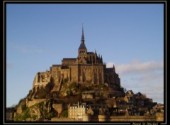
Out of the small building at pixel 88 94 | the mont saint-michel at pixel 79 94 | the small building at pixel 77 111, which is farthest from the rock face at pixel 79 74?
the small building at pixel 77 111

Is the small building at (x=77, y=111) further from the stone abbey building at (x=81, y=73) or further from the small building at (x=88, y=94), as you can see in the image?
the stone abbey building at (x=81, y=73)

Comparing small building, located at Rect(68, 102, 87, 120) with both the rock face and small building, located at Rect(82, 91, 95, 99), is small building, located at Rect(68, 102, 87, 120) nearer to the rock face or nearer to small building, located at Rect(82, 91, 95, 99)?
small building, located at Rect(82, 91, 95, 99)

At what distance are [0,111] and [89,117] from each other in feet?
53.5

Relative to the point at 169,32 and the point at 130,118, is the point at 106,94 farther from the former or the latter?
the point at 169,32

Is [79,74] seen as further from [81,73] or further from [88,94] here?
[88,94]

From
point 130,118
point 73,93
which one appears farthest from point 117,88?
point 130,118

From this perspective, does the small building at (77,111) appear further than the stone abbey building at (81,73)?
No

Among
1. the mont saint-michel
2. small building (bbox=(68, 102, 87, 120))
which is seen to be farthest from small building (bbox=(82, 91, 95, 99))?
small building (bbox=(68, 102, 87, 120))

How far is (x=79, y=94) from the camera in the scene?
69.6 feet

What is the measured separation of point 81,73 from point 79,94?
99 cm

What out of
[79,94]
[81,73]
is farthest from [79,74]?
[79,94]

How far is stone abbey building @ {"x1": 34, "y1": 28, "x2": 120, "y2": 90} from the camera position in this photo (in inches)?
828

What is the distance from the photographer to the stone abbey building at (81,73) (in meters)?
21.0

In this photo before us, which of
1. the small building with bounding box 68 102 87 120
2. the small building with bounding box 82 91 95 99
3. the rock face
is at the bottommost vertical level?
the small building with bounding box 68 102 87 120
